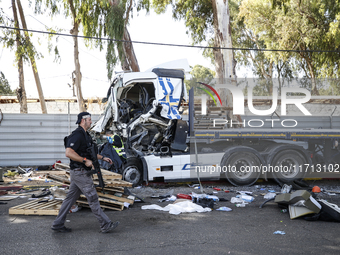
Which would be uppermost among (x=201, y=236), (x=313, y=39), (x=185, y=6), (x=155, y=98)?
(x=185, y=6)

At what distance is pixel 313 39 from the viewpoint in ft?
71.8

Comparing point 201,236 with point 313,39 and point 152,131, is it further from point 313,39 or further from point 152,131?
point 313,39

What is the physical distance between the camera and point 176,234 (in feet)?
17.3

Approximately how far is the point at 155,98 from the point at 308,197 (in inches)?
178

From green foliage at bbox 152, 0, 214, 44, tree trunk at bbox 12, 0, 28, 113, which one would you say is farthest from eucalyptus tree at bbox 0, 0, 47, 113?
green foliage at bbox 152, 0, 214, 44

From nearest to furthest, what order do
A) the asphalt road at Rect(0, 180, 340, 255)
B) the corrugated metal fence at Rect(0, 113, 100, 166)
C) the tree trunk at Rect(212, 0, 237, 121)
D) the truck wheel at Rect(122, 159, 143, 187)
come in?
the asphalt road at Rect(0, 180, 340, 255) < the truck wheel at Rect(122, 159, 143, 187) < the corrugated metal fence at Rect(0, 113, 100, 166) < the tree trunk at Rect(212, 0, 237, 121)

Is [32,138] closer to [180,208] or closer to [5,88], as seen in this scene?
[180,208]

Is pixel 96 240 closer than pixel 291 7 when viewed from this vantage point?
Yes

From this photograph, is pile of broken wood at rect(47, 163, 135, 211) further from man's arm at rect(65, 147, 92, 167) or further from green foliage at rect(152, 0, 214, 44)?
green foliage at rect(152, 0, 214, 44)

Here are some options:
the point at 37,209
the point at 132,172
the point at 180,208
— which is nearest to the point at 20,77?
the point at 132,172

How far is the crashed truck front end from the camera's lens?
890 cm

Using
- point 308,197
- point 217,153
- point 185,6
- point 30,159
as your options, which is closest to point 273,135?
point 217,153

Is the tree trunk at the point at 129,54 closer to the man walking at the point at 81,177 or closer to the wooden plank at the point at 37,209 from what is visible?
the wooden plank at the point at 37,209

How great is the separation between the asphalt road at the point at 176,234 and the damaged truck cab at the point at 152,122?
7.00 ft
